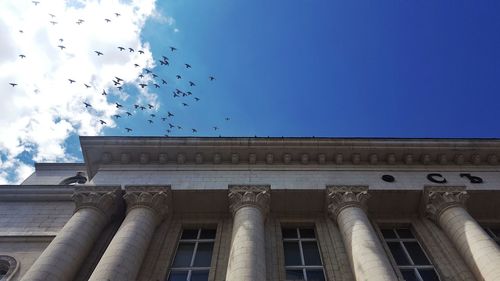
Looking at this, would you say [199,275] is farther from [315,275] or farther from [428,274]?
[428,274]

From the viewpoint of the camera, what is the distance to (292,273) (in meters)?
15.3

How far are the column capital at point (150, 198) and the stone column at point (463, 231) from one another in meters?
12.0

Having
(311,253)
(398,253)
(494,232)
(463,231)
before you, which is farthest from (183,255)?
(494,232)

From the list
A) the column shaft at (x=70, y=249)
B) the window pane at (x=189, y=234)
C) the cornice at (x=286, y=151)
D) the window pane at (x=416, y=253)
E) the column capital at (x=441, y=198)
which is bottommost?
the column shaft at (x=70, y=249)

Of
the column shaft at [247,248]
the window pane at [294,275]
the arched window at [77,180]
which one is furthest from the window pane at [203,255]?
the arched window at [77,180]

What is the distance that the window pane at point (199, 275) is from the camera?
592 inches

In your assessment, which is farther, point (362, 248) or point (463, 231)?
point (463, 231)

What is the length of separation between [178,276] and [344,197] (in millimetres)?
7899

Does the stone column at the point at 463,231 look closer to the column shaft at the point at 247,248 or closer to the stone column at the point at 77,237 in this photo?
the column shaft at the point at 247,248

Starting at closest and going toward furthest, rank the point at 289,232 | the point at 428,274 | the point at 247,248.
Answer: the point at 247,248
the point at 428,274
the point at 289,232

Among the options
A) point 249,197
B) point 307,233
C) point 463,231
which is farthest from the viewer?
point 307,233

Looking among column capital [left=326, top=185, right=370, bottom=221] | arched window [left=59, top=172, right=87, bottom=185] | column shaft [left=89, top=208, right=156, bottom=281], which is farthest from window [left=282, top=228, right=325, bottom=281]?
arched window [left=59, top=172, right=87, bottom=185]

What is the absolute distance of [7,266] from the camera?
16.2m

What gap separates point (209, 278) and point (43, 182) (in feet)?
56.0
